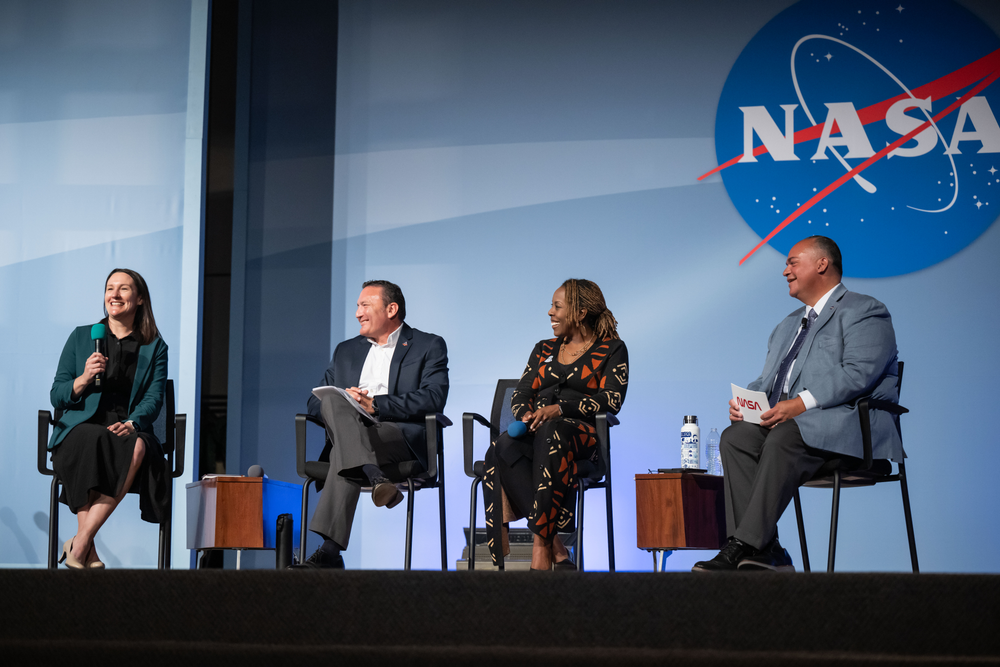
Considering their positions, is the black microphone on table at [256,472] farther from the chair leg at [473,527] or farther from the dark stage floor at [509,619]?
the dark stage floor at [509,619]

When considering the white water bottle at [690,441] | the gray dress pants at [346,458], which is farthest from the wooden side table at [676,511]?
the gray dress pants at [346,458]

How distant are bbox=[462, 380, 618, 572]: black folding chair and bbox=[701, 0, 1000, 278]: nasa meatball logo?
170 centimetres

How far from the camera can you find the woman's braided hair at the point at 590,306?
3.87 m

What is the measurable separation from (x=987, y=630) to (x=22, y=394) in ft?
16.5

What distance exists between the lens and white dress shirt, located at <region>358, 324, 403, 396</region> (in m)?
3.94

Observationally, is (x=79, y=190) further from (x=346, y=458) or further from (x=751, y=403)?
(x=751, y=403)

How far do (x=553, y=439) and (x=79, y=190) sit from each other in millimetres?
3353

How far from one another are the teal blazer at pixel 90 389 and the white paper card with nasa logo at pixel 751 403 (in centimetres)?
224

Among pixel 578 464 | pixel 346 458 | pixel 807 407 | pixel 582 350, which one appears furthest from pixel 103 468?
pixel 807 407

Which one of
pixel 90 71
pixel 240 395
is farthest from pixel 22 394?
pixel 90 71

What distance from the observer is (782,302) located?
15.9ft

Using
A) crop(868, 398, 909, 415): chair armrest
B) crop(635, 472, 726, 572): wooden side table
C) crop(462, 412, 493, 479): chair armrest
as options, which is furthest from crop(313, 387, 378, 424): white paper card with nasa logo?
crop(868, 398, 909, 415): chair armrest

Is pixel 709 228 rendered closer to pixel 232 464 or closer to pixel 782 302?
pixel 782 302

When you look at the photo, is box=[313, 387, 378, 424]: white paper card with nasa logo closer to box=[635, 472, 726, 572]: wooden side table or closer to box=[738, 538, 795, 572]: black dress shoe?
box=[635, 472, 726, 572]: wooden side table
